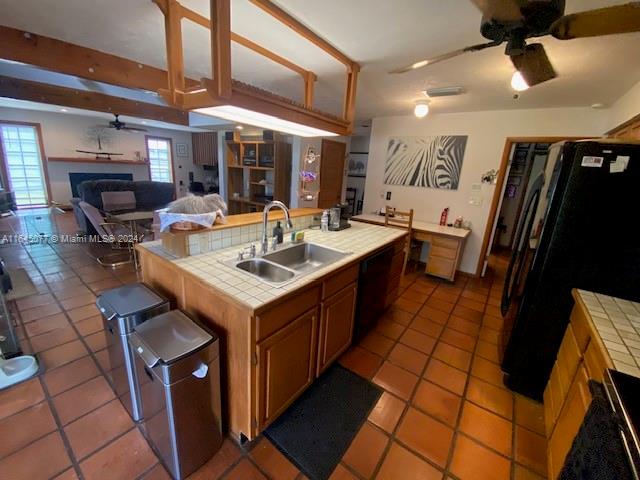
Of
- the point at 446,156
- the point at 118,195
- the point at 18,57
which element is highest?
the point at 18,57

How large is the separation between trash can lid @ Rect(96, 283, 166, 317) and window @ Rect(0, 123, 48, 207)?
25.1 ft

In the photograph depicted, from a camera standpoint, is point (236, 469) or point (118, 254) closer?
point (236, 469)

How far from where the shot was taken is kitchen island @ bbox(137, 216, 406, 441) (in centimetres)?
123

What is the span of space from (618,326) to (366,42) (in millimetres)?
2064

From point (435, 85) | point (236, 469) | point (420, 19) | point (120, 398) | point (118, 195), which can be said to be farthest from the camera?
point (118, 195)

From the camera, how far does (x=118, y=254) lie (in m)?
3.91

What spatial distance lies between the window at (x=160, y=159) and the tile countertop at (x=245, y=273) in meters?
7.81

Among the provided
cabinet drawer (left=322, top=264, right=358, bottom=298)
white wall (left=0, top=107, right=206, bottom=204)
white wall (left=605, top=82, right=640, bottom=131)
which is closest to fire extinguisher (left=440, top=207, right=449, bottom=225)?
white wall (left=605, top=82, right=640, bottom=131)

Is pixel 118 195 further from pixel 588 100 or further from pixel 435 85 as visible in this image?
pixel 588 100

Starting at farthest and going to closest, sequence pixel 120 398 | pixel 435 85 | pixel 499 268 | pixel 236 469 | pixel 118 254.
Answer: pixel 499 268, pixel 118 254, pixel 435 85, pixel 120 398, pixel 236 469

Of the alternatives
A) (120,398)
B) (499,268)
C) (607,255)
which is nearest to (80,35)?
(120,398)

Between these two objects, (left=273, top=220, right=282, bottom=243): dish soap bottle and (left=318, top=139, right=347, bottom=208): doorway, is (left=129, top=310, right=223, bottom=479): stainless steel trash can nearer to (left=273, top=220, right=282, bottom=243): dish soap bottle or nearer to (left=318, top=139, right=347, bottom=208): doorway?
(left=273, top=220, right=282, bottom=243): dish soap bottle

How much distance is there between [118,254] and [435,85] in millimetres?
4628

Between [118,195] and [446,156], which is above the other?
[446,156]
